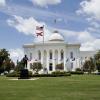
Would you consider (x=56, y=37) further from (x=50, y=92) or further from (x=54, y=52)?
(x=50, y=92)

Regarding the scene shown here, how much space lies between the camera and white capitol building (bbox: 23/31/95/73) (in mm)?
167375

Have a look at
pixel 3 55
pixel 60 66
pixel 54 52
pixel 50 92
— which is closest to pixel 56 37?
pixel 54 52

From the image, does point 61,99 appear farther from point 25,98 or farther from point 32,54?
point 32,54

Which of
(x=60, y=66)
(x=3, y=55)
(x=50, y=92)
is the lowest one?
(x=50, y=92)

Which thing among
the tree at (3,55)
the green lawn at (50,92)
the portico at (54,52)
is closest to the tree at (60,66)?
the portico at (54,52)

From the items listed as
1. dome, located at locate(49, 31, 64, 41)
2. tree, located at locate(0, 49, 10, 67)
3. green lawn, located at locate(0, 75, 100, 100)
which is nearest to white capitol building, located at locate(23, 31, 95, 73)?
dome, located at locate(49, 31, 64, 41)

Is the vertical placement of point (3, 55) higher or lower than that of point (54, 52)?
lower

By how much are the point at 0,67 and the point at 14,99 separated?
100637 mm

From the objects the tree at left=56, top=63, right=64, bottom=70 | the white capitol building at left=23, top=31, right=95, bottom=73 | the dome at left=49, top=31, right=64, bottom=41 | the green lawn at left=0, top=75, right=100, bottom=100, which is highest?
the dome at left=49, top=31, right=64, bottom=41

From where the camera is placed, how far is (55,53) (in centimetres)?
17112

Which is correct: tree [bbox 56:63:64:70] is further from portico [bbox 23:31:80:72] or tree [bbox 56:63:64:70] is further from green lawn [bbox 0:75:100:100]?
green lawn [bbox 0:75:100:100]

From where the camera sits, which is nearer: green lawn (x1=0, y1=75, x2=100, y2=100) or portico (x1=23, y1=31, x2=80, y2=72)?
green lawn (x1=0, y1=75, x2=100, y2=100)

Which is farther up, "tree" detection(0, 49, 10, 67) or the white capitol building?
the white capitol building

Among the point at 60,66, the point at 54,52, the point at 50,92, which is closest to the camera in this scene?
the point at 50,92
